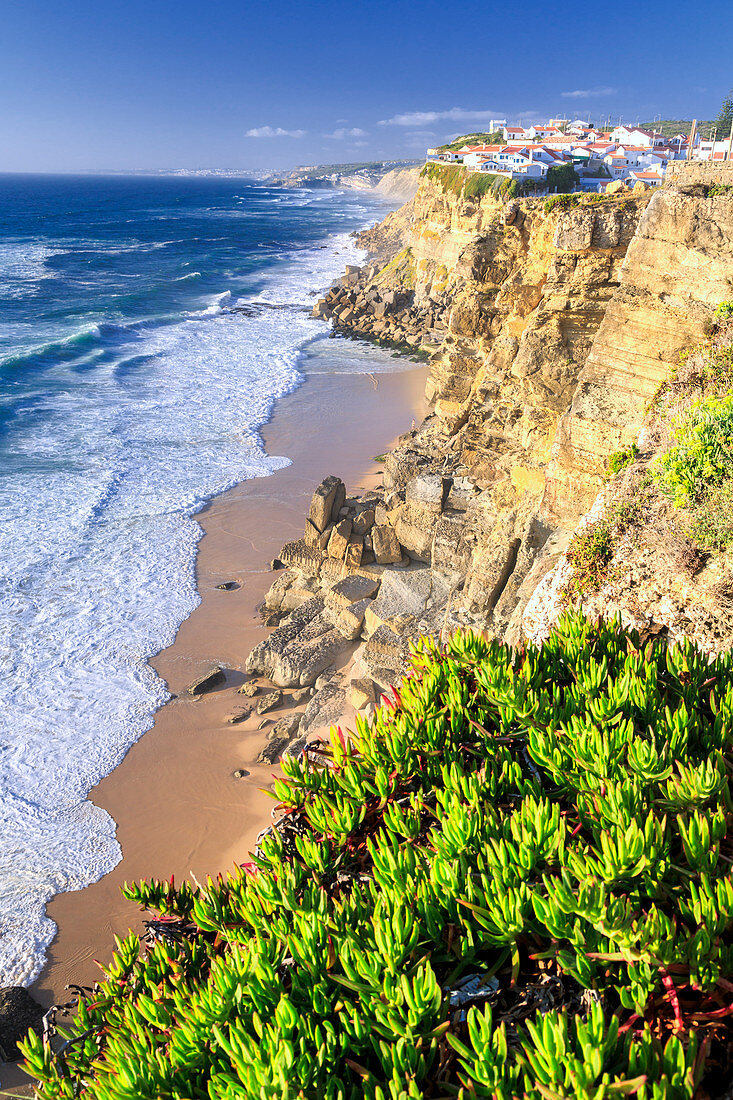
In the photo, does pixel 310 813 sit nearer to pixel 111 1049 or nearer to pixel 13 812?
pixel 111 1049

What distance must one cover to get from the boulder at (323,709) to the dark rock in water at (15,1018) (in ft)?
15.6

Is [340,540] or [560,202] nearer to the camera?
[340,540]

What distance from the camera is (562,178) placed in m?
46.4

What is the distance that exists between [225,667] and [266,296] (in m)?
43.1

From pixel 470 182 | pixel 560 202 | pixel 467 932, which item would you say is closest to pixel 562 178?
pixel 470 182

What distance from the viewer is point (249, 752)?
37.2 feet

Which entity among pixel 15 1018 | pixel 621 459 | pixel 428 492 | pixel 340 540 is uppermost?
pixel 621 459

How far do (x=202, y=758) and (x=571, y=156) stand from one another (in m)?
67.8

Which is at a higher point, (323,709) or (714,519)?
(714,519)

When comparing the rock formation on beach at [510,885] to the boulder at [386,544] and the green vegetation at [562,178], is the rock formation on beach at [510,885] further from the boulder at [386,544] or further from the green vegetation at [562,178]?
the green vegetation at [562,178]

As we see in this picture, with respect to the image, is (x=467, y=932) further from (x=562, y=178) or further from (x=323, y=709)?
(x=562, y=178)

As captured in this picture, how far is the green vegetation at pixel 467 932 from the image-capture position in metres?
2.04

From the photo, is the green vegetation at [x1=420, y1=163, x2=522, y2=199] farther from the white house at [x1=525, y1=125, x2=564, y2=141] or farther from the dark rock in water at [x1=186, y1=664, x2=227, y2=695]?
the dark rock in water at [x1=186, y1=664, x2=227, y2=695]

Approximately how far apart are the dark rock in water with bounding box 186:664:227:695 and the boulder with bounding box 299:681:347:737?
2264 millimetres
